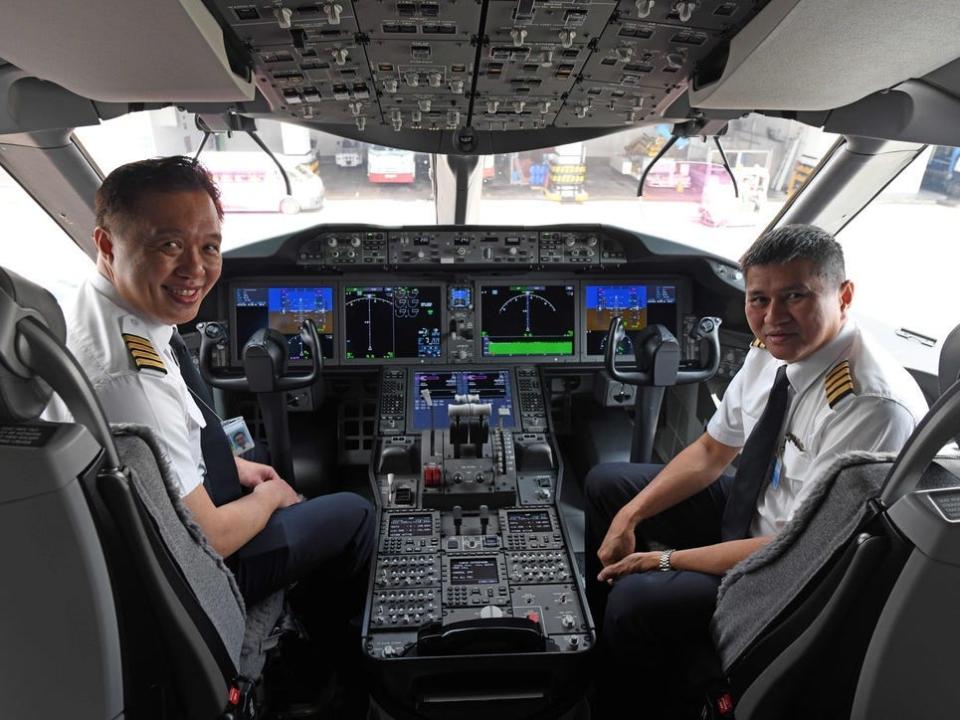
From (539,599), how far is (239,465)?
955 millimetres

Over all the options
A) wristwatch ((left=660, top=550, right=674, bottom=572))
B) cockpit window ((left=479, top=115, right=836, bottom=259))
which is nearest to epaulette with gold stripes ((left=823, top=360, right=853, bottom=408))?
wristwatch ((left=660, top=550, right=674, bottom=572))

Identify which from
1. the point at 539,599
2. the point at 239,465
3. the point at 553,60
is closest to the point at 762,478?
the point at 539,599

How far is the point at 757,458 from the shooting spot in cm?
171

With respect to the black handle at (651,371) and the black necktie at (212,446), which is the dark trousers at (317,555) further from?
the black handle at (651,371)

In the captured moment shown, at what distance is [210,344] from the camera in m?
2.46

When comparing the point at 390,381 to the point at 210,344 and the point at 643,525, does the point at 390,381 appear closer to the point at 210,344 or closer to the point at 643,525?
the point at 210,344

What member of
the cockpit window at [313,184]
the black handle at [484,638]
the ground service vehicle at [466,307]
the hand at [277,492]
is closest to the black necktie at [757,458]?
the ground service vehicle at [466,307]

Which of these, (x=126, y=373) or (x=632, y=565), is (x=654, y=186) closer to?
(x=632, y=565)

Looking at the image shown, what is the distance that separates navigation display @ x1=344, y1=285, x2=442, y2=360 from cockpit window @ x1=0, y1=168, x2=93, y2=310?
1030 mm

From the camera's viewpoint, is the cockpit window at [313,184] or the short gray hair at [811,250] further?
the cockpit window at [313,184]

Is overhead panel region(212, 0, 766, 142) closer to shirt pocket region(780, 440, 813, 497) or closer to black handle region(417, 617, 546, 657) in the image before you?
shirt pocket region(780, 440, 813, 497)

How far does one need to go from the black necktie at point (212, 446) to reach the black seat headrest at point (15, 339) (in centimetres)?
76

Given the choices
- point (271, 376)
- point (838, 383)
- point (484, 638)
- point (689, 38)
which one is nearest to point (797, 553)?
point (838, 383)

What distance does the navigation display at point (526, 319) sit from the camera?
2924mm
